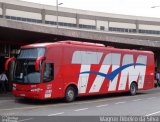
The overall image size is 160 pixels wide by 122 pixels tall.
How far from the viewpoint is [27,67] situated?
18031 millimetres

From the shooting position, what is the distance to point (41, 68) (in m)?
17.5

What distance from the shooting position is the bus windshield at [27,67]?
17688 mm

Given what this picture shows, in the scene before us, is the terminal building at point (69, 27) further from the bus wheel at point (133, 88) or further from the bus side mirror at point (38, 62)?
the bus wheel at point (133, 88)

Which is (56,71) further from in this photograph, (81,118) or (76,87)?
(81,118)

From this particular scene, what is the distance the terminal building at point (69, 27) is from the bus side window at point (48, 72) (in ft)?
13.2

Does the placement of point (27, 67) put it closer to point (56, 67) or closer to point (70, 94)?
point (56, 67)

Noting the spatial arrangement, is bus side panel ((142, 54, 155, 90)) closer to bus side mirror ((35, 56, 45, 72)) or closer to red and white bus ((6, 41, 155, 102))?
red and white bus ((6, 41, 155, 102))

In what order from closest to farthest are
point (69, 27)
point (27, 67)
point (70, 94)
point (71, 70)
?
point (27, 67) → point (70, 94) → point (71, 70) → point (69, 27)

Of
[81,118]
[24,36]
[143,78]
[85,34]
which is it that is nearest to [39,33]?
[24,36]

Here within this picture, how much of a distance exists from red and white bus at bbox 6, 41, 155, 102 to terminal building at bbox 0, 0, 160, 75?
343 centimetres

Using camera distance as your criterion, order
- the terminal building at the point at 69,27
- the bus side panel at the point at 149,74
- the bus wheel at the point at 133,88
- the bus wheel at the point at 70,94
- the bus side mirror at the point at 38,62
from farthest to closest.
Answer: the bus side panel at the point at 149,74
the bus wheel at the point at 133,88
the terminal building at the point at 69,27
the bus wheel at the point at 70,94
the bus side mirror at the point at 38,62

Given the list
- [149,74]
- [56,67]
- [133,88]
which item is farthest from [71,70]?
[149,74]

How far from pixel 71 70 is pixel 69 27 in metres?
45.6

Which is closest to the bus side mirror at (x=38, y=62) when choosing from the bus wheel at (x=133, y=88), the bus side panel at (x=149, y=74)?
the bus wheel at (x=133, y=88)
